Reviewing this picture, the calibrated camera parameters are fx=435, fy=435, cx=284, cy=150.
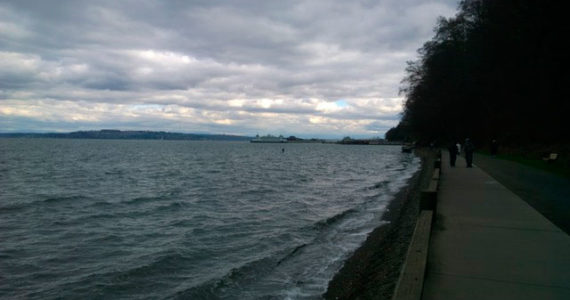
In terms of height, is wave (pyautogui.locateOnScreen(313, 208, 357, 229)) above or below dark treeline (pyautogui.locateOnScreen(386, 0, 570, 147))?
below

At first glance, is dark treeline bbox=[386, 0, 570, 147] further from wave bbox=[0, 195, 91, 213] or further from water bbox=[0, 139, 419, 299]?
wave bbox=[0, 195, 91, 213]

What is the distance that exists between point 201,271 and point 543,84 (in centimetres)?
1577

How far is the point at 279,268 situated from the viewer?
32.8 feet

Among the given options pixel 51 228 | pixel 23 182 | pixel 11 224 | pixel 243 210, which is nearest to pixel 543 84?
pixel 243 210

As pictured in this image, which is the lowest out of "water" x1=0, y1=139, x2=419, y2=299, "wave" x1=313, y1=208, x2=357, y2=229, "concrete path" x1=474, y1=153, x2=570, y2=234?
"water" x1=0, y1=139, x2=419, y2=299

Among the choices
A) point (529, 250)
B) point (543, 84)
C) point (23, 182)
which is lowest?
point (23, 182)

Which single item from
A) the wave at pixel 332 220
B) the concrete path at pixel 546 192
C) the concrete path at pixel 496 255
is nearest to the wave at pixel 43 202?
the wave at pixel 332 220

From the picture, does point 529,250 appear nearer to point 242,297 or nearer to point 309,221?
point 242,297

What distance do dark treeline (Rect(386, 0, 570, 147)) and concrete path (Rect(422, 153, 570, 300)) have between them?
7.77 m

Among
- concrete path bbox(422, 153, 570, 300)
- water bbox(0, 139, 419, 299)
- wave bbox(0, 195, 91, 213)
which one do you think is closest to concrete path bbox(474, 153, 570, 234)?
concrete path bbox(422, 153, 570, 300)

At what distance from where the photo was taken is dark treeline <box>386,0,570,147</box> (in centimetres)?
1559

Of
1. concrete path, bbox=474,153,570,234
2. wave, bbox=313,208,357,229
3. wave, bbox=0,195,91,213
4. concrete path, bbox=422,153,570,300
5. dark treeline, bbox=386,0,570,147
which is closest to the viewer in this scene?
concrete path, bbox=422,153,570,300

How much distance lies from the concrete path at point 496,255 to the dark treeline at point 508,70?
7767 millimetres

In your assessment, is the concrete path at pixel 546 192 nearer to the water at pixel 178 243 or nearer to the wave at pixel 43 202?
the water at pixel 178 243
